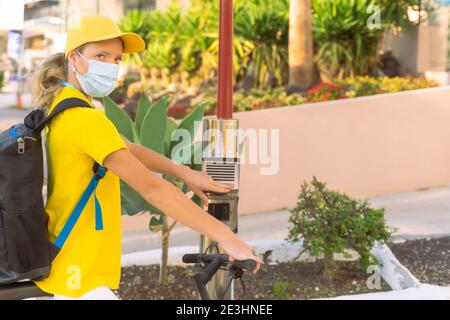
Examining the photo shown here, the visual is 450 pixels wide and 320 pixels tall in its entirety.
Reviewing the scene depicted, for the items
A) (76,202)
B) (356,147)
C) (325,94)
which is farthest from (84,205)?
(325,94)

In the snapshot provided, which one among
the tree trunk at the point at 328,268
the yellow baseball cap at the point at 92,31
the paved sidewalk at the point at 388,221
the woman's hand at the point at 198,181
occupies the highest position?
the yellow baseball cap at the point at 92,31

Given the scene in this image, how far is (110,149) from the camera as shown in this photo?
2.42m

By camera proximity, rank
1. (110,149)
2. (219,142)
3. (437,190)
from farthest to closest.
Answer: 1. (437,190)
2. (219,142)
3. (110,149)

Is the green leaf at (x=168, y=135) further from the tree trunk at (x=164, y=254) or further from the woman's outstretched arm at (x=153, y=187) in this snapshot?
the woman's outstretched arm at (x=153, y=187)

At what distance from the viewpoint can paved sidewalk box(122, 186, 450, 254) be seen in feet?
23.8

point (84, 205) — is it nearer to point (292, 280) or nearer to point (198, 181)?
point (198, 181)

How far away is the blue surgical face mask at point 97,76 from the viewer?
2682mm

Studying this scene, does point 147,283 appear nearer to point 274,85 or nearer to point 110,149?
point 110,149

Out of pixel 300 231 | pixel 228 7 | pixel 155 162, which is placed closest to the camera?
pixel 155 162

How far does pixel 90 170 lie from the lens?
254 centimetres

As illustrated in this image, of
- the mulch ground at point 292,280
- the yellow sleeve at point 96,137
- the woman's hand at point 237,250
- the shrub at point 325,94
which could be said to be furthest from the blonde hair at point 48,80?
the shrub at point 325,94

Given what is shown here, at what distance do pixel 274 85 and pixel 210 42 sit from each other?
143 centimetres

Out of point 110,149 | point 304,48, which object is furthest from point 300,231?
point 304,48

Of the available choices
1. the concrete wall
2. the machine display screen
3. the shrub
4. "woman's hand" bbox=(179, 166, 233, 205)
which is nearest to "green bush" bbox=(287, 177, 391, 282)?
the machine display screen
